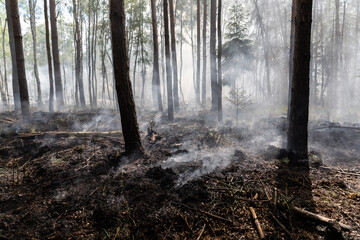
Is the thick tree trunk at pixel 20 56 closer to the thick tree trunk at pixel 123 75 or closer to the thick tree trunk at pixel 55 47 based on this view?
the thick tree trunk at pixel 55 47

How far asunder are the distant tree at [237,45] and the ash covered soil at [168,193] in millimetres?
11846

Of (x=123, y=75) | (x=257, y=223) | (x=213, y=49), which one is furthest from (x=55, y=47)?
(x=257, y=223)

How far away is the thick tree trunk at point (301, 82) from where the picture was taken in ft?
14.1

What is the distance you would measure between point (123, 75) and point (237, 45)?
13654 millimetres

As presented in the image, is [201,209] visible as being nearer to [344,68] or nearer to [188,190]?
[188,190]

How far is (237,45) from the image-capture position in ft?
51.4

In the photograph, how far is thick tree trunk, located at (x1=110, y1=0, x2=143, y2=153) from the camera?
4.58 m

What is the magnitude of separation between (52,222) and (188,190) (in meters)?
2.12

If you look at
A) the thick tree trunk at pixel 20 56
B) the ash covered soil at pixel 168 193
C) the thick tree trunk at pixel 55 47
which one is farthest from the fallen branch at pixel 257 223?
the thick tree trunk at pixel 55 47

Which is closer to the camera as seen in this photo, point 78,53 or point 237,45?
point 237,45

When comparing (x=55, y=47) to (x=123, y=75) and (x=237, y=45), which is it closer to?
(x=123, y=75)

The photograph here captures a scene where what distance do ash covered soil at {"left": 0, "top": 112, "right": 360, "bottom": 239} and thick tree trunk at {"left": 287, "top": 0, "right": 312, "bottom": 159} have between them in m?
0.54

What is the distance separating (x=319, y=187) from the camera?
344cm

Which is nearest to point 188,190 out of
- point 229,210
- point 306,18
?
point 229,210
